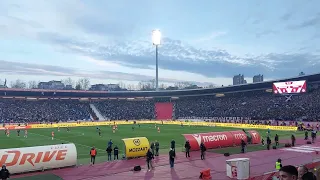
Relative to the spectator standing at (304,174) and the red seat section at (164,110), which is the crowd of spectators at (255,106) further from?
the spectator standing at (304,174)

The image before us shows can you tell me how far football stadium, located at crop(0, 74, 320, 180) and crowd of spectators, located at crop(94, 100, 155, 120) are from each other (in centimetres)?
33

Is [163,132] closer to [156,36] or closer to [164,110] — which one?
[156,36]

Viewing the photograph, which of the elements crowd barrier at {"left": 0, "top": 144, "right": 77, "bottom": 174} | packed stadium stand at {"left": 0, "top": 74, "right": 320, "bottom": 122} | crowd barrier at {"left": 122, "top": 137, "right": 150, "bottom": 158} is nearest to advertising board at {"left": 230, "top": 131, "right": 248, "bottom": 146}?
crowd barrier at {"left": 122, "top": 137, "right": 150, "bottom": 158}

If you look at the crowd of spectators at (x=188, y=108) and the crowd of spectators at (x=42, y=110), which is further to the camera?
the crowd of spectators at (x=42, y=110)

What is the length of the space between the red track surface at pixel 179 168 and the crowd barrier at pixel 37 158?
28.6 inches

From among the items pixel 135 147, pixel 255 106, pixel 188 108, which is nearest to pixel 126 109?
pixel 188 108

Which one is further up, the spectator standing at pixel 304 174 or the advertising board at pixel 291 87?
the advertising board at pixel 291 87

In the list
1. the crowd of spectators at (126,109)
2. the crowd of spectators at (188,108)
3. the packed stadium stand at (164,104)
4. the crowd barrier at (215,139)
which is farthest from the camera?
the crowd of spectators at (126,109)

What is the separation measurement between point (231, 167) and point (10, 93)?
8489cm

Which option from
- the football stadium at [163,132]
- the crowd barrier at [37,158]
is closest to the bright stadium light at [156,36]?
the football stadium at [163,132]

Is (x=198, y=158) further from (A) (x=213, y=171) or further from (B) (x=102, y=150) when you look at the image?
(B) (x=102, y=150)

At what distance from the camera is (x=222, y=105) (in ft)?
311

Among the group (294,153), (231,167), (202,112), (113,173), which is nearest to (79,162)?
(113,173)

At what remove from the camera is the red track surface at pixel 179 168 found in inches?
795
